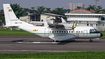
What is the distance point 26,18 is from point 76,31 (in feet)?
215

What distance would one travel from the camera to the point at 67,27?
23188mm

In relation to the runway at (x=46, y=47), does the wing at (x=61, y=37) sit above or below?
above

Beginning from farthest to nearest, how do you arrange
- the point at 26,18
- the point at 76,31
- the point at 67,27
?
1. the point at 26,18
2. the point at 76,31
3. the point at 67,27

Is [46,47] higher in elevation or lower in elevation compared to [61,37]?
lower

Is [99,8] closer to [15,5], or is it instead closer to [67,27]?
[15,5]

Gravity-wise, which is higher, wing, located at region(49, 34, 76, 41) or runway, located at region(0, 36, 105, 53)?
wing, located at region(49, 34, 76, 41)

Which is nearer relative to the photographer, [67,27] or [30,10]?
[67,27]

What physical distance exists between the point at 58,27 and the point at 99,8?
85.1m

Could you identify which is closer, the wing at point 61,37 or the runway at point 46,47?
the runway at point 46,47

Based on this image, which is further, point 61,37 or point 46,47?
point 61,37

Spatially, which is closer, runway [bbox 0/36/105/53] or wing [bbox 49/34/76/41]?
runway [bbox 0/36/105/53]

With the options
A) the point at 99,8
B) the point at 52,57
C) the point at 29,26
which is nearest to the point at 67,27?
the point at 29,26

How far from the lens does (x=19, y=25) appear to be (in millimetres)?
25500

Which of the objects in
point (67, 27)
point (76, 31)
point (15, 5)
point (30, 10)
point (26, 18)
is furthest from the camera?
point (30, 10)
